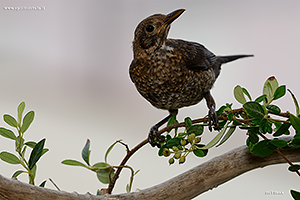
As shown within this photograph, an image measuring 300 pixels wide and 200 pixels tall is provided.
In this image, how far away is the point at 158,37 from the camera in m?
0.79

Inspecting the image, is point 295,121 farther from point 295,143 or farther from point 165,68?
point 165,68

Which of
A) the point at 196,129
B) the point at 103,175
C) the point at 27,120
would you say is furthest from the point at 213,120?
the point at 27,120

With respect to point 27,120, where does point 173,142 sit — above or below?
below

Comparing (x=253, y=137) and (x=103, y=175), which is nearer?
(x=253, y=137)

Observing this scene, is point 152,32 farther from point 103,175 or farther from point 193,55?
point 103,175

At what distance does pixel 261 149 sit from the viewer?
690 millimetres

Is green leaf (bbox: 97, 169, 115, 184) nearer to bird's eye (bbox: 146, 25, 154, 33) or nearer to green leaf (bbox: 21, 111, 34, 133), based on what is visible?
green leaf (bbox: 21, 111, 34, 133)

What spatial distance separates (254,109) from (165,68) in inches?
9.1

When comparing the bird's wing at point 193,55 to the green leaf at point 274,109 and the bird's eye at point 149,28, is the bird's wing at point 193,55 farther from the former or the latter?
the green leaf at point 274,109

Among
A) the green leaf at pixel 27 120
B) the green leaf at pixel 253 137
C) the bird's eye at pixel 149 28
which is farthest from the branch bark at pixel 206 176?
the bird's eye at pixel 149 28

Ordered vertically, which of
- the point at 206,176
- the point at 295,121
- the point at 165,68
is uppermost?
the point at 165,68

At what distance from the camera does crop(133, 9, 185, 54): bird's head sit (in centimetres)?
77

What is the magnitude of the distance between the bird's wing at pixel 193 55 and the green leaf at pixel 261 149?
0.84 ft

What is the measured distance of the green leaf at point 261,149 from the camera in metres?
0.68
